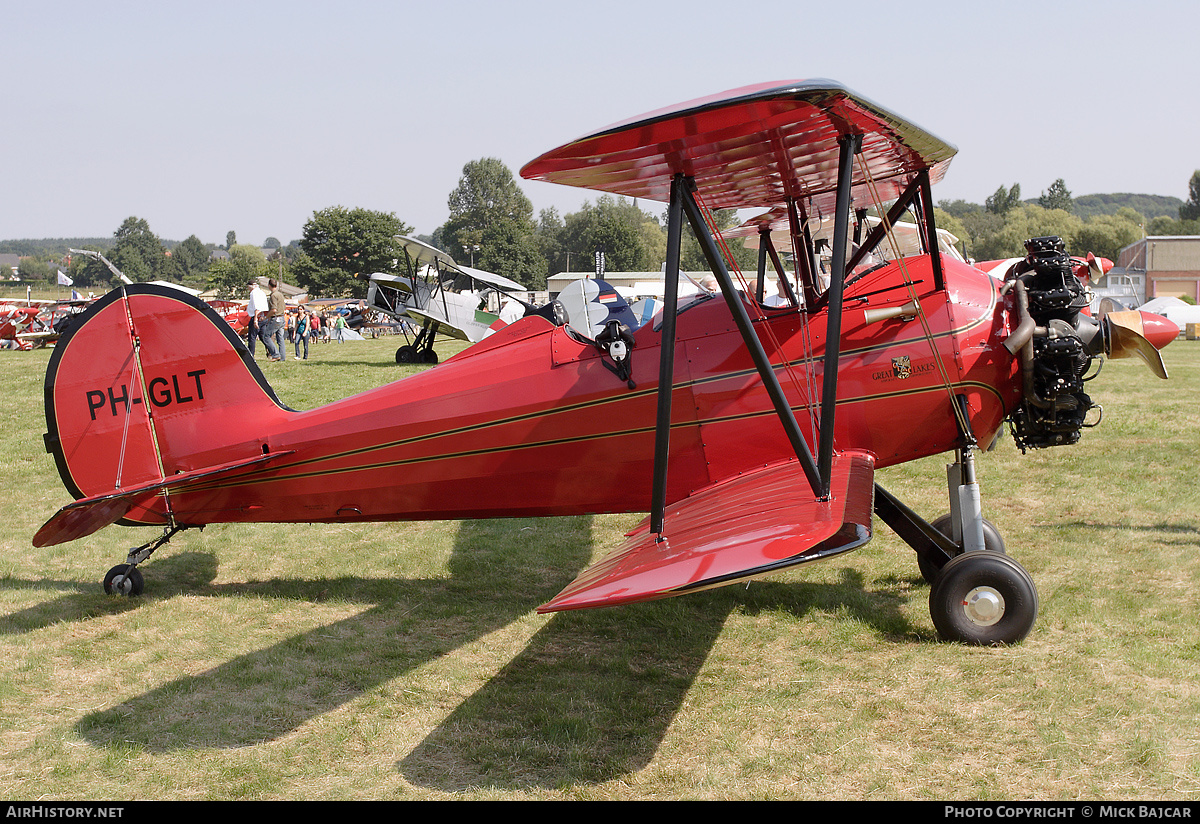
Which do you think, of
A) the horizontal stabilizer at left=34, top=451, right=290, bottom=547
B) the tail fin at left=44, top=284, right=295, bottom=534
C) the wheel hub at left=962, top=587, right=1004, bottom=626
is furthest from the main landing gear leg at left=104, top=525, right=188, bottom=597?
the wheel hub at left=962, top=587, right=1004, bottom=626

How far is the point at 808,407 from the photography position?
4875 millimetres

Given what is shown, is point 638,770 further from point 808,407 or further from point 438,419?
point 438,419

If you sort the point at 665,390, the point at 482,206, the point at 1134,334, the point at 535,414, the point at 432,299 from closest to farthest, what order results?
the point at 665,390 → the point at 1134,334 → the point at 535,414 → the point at 432,299 → the point at 482,206

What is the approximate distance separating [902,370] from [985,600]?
1.35m

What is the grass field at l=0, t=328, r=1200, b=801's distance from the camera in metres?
3.48

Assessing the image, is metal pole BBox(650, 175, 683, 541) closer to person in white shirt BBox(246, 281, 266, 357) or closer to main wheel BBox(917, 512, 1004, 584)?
main wheel BBox(917, 512, 1004, 584)

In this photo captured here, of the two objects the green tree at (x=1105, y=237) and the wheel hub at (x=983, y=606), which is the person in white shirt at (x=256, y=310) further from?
the green tree at (x=1105, y=237)

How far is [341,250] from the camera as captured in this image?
92.2 metres

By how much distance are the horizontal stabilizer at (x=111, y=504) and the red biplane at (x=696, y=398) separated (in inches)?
0.8

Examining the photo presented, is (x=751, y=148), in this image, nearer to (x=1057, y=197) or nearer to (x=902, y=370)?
(x=902, y=370)

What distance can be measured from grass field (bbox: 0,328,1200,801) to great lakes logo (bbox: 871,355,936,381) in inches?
58.5

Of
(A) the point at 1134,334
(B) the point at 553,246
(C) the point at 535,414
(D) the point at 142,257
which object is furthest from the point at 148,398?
(D) the point at 142,257

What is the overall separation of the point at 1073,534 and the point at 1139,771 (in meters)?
3.90

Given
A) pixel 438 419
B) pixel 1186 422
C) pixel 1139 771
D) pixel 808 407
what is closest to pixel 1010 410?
pixel 808 407
